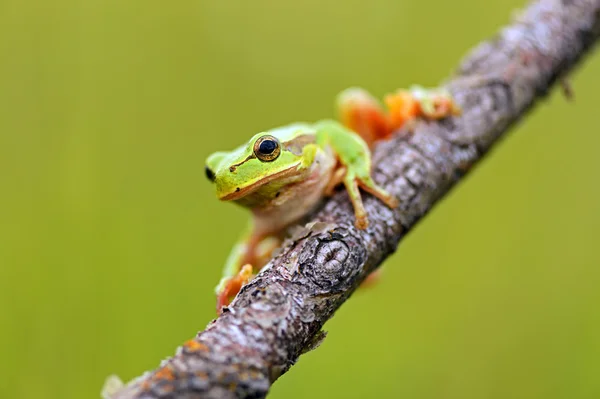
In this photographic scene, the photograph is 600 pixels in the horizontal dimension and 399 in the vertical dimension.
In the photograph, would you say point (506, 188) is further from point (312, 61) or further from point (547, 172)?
point (312, 61)

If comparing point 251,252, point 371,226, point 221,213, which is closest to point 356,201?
point 371,226

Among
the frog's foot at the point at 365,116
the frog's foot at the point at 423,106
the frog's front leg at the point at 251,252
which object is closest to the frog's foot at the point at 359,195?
the frog's foot at the point at 423,106

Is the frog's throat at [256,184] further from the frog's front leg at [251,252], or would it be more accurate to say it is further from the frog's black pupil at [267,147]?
the frog's front leg at [251,252]

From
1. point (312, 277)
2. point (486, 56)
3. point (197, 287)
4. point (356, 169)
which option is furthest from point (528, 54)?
point (197, 287)

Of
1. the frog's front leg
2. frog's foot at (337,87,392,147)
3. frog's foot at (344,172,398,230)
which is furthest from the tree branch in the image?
the frog's front leg

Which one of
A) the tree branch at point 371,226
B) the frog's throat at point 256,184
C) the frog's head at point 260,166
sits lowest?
the tree branch at point 371,226

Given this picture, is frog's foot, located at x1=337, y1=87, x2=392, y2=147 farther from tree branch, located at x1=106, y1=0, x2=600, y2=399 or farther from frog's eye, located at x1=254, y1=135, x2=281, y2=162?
frog's eye, located at x1=254, y1=135, x2=281, y2=162

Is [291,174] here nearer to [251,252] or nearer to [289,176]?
[289,176]
